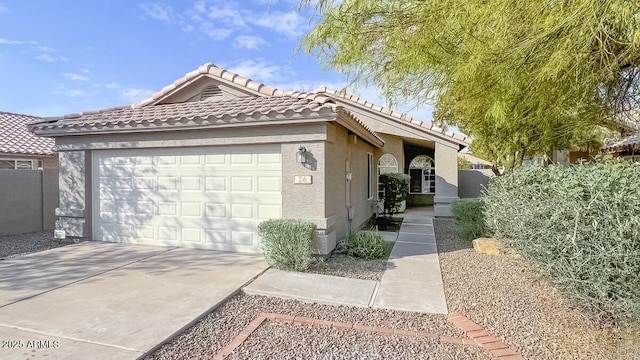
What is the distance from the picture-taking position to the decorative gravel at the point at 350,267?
700cm

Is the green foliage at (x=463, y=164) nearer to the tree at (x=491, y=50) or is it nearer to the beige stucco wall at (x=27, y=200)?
the tree at (x=491, y=50)

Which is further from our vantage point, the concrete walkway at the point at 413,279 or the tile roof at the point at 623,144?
the tile roof at the point at 623,144

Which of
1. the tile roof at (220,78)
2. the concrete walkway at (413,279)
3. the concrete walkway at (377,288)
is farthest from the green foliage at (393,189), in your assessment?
the concrete walkway at (377,288)

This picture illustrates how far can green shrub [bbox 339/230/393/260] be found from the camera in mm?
8430

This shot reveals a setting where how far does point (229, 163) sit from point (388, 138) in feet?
39.3

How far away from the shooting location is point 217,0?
31.6 feet

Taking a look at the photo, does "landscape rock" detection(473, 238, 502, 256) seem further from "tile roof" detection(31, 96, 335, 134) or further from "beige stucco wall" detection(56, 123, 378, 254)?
"tile roof" detection(31, 96, 335, 134)

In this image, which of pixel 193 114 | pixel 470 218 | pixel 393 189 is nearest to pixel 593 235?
pixel 470 218

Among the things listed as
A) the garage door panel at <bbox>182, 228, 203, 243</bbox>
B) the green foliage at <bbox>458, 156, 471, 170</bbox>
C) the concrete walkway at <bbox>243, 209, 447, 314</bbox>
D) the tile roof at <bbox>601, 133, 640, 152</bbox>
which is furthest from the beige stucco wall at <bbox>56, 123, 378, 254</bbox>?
the green foliage at <bbox>458, 156, 471, 170</bbox>

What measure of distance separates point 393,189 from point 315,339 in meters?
11.6

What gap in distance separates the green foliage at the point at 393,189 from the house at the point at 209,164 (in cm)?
404

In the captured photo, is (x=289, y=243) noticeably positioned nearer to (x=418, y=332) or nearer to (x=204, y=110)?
(x=418, y=332)

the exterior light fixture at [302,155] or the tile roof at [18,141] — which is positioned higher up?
the tile roof at [18,141]

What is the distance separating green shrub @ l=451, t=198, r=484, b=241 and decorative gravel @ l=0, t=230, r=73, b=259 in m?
12.5
